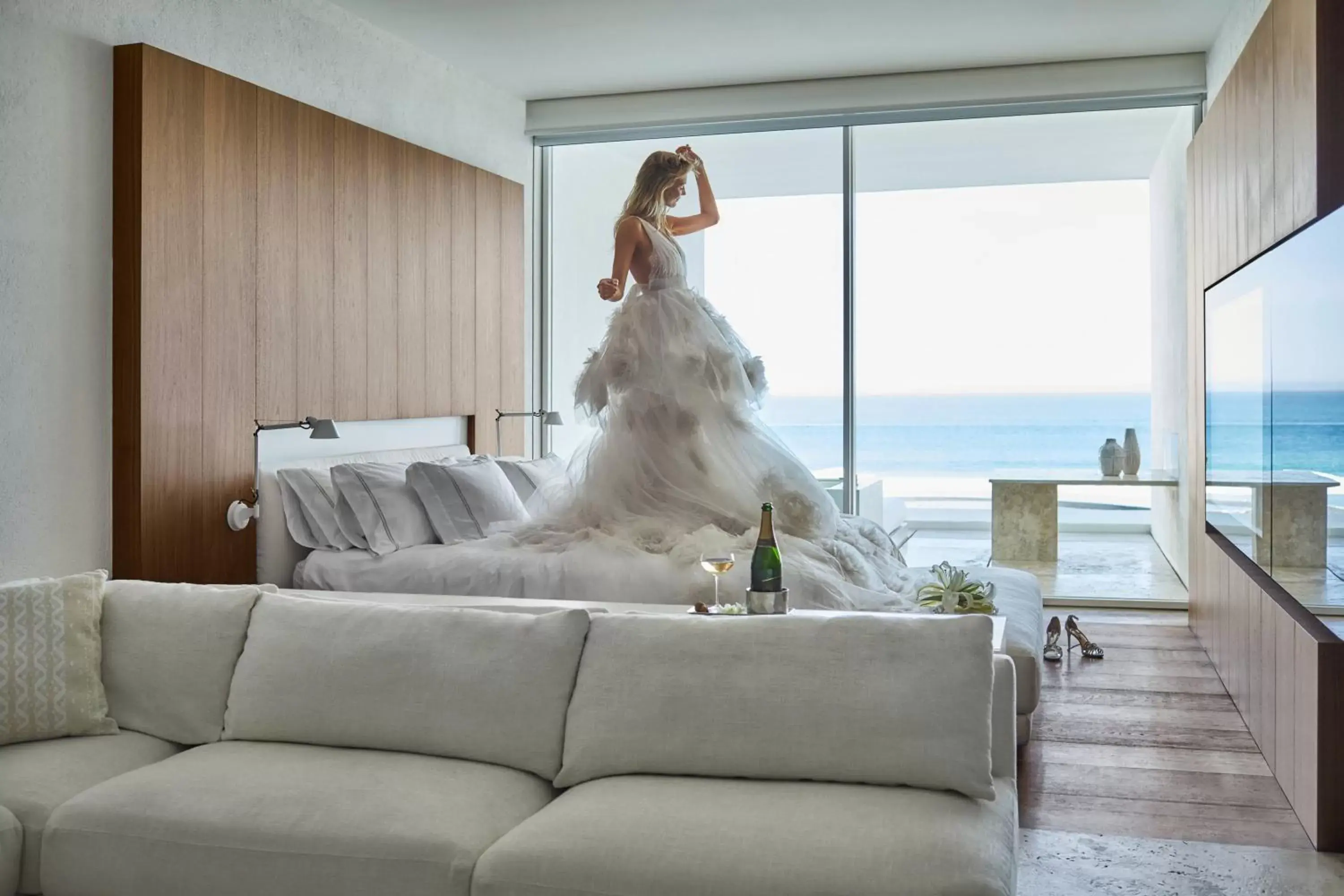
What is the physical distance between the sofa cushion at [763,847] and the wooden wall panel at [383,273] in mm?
3506

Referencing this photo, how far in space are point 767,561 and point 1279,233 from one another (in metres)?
1.83

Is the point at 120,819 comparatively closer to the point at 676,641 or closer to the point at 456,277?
the point at 676,641

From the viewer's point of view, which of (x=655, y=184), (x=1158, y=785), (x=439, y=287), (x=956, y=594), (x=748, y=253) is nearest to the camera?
(x=1158, y=785)

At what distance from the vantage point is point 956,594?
358cm

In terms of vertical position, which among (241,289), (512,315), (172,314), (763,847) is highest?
(512,315)

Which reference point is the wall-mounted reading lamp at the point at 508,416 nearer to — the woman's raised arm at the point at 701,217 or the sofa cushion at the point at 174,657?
the woman's raised arm at the point at 701,217

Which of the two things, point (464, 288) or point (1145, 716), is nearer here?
point (1145, 716)

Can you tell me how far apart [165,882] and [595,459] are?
8.12 ft

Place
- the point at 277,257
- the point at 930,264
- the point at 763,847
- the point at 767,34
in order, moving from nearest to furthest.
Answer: the point at 763,847 → the point at 277,257 → the point at 767,34 → the point at 930,264

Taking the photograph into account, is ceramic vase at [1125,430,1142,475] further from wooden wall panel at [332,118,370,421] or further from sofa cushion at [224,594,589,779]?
sofa cushion at [224,594,589,779]

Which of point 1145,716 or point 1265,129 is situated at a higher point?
point 1265,129

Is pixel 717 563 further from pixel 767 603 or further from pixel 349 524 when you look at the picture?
pixel 349 524

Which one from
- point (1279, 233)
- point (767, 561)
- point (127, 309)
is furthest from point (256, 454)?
point (1279, 233)

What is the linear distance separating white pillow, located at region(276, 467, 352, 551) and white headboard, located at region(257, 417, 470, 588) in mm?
38
